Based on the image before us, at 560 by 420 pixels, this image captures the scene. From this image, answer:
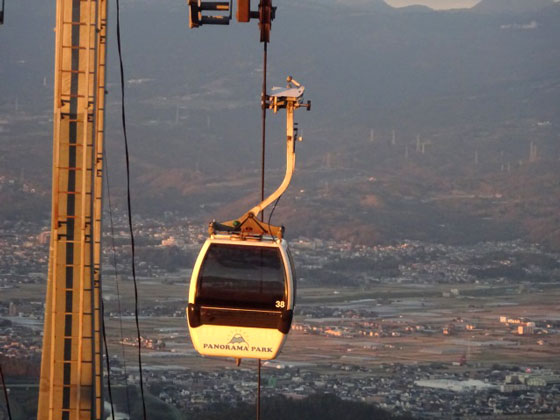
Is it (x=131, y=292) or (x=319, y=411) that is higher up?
(x=319, y=411)

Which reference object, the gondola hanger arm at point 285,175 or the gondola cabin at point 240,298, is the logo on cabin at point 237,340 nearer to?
the gondola cabin at point 240,298

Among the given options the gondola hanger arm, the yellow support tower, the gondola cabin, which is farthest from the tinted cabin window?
the yellow support tower

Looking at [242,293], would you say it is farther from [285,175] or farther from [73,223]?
[73,223]

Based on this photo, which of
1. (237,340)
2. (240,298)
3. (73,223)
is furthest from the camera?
(73,223)

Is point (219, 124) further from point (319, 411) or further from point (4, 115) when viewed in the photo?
point (319, 411)

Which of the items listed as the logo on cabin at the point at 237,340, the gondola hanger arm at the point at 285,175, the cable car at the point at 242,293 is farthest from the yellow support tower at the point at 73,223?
the logo on cabin at the point at 237,340

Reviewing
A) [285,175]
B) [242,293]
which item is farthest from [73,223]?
[285,175]

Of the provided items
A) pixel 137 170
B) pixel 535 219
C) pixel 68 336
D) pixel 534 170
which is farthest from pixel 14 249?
pixel 68 336
